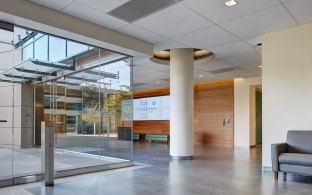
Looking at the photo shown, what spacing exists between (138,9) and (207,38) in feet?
7.07

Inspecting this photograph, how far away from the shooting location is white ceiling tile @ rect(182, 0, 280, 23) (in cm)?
449

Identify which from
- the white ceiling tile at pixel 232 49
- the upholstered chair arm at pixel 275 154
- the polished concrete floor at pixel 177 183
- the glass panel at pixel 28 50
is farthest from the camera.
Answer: the white ceiling tile at pixel 232 49

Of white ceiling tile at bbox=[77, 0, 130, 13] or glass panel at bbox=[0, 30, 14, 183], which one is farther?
glass panel at bbox=[0, 30, 14, 183]

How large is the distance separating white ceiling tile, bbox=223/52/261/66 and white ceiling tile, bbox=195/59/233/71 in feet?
0.92

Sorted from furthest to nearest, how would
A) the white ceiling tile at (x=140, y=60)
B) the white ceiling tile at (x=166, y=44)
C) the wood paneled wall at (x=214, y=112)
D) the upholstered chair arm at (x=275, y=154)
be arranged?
the wood paneled wall at (x=214, y=112), the white ceiling tile at (x=140, y=60), the white ceiling tile at (x=166, y=44), the upholstered chair arm at (x=275, y=154)

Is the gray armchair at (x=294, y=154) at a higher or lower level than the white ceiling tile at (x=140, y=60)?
lower

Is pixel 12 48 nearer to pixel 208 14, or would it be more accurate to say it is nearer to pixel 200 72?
pixel 208 14

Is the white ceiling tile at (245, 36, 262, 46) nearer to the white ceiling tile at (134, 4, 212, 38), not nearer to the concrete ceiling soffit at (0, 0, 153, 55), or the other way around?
the white ceiling tile at (134, 4, 212, 38)

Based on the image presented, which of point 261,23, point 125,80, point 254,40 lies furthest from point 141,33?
point 254,40

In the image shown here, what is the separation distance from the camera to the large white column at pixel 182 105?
7.61 metres

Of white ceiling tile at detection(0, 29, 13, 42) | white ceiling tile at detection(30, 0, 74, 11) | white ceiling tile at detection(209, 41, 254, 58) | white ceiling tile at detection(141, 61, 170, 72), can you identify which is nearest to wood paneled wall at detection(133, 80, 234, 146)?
white ceiling tile at detection(141, 61, 170, 72)

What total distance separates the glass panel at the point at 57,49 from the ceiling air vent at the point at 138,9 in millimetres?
1901

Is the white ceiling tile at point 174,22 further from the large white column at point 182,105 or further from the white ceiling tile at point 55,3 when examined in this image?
the large white column at point 182,105

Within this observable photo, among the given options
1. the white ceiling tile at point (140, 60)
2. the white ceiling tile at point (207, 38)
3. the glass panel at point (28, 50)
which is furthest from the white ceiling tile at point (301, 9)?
the glass panel at point (28, 50)
